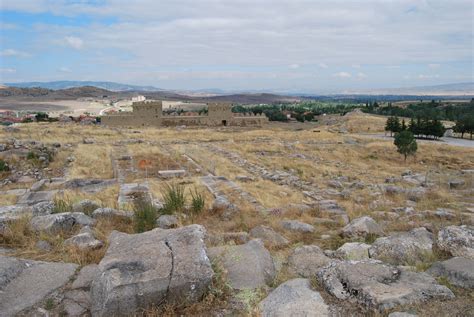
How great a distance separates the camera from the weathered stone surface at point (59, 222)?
6266mm

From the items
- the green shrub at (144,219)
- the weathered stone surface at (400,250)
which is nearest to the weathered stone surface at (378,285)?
the weathered stone surface at (400,250)

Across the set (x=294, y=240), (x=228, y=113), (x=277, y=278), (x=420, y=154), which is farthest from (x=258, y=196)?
(x=228, y=113)

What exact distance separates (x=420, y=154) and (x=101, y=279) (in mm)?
32441

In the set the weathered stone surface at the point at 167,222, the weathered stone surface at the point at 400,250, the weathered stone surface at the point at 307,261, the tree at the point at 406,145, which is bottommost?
the tree at the point at 406,145

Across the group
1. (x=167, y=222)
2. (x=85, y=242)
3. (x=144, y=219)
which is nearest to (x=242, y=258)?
(x=85, y=242)

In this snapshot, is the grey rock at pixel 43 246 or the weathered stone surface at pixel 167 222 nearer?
the grey rock at pixel 43 246

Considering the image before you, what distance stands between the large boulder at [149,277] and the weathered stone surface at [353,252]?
2.33 metres

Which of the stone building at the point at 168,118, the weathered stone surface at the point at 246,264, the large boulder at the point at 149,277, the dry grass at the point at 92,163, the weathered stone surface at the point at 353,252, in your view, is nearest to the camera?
the large boulder at the point at 149,277

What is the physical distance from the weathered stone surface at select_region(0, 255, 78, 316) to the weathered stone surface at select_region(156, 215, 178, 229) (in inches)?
90.9

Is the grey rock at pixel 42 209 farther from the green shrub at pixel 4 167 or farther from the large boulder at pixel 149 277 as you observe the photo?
the green shrub at pixel 4 167

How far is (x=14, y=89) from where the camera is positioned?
177000 millimetres

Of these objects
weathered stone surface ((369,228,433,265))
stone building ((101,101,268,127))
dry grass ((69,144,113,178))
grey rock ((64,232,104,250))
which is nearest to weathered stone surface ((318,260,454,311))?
weathered stone surface ((369,228,433,265))

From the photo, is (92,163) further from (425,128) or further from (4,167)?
(425,128)

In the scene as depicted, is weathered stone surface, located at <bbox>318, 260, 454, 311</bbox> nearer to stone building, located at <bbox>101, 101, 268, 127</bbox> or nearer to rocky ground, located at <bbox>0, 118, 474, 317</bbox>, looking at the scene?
rocky ground, located at <bbox>0, 118, 474, 317</bbox>
